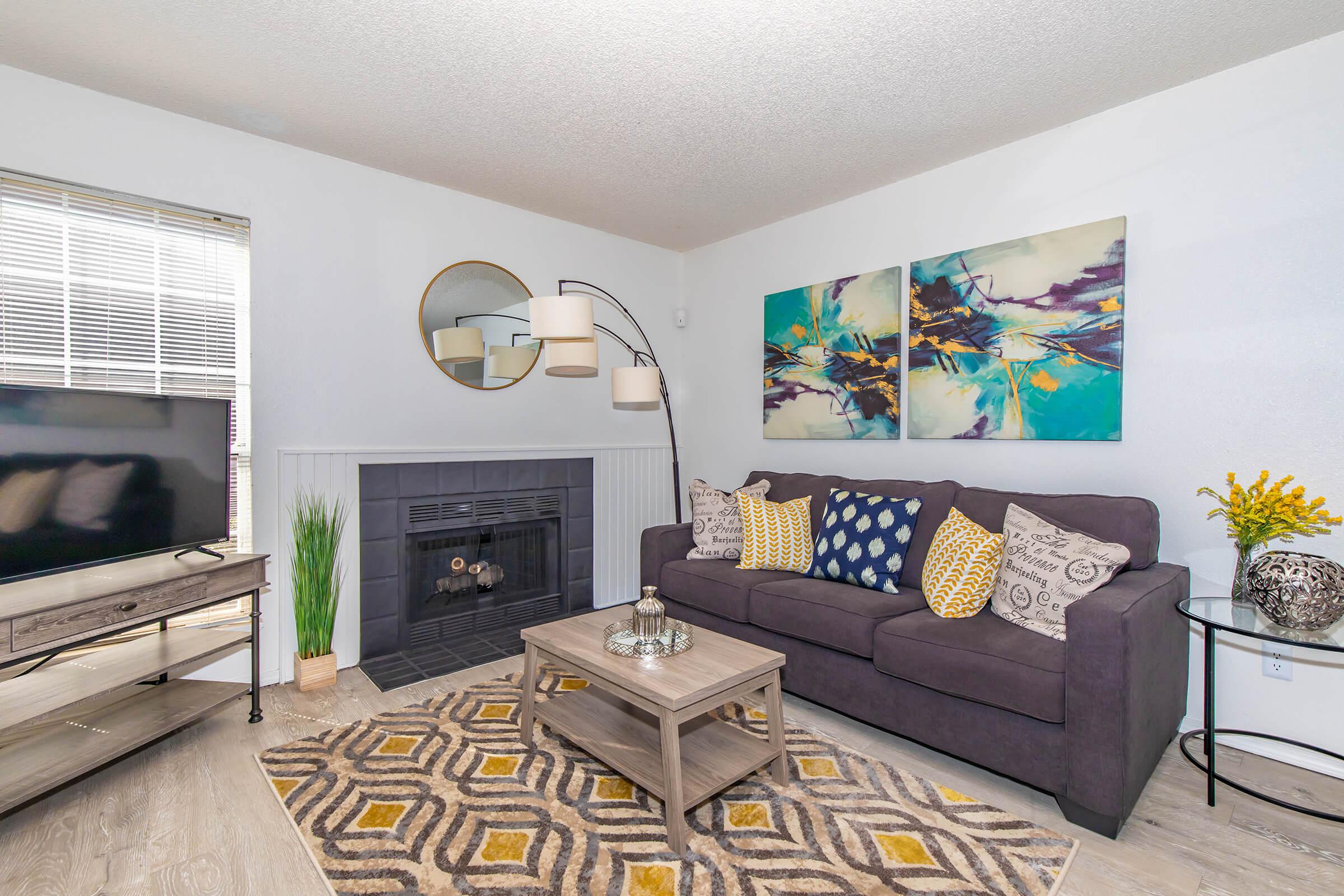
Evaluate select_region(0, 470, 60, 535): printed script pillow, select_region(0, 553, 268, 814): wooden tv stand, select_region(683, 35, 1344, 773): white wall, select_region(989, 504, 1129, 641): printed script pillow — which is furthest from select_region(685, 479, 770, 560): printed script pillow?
select_region(0, 470, 60, 535): printed script pillow

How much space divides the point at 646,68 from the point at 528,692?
242 centimetres

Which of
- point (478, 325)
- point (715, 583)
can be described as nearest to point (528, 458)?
point (478, 325)

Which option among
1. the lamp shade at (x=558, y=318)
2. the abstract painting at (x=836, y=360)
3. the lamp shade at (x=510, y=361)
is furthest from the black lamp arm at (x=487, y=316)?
the abstract painting at (x=836, y=360)

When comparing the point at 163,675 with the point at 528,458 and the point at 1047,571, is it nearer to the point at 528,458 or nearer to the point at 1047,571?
the point at 528,458

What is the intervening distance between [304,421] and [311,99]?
4.77 feet

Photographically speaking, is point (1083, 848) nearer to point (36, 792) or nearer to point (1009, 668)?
point (1009, 668)

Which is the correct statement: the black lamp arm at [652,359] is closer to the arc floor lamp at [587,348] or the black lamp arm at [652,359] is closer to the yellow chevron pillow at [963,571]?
the arc floor lamp at [587,348]

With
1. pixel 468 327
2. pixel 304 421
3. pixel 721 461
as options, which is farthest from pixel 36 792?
pixel 721 461

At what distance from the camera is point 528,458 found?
3.86 m

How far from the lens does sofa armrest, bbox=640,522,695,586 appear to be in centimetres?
342

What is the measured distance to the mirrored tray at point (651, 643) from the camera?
210cm

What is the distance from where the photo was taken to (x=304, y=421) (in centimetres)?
306

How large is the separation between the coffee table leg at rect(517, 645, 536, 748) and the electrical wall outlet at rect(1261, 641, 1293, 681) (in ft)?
9.07

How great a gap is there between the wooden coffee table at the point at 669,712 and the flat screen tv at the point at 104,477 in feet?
4.82
